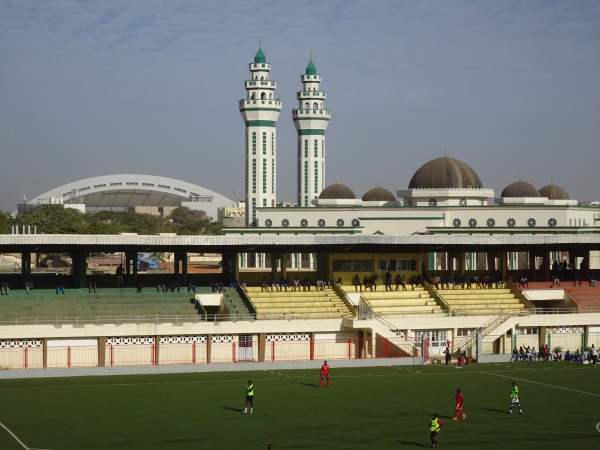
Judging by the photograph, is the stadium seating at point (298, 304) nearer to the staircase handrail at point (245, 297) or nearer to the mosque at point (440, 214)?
the staircase handrail at point (245, 297)

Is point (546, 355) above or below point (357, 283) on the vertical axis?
below

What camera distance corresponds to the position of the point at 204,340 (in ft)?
179

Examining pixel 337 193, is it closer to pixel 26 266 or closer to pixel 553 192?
pixel 553 192

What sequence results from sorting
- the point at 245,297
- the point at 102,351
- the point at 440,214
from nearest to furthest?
the point at 102,351 → the point at 245,297 → the point at 440,214

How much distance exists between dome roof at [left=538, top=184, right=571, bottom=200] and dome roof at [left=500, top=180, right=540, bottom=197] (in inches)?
385

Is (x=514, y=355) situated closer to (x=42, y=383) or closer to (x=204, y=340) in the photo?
(x=204, y=340)

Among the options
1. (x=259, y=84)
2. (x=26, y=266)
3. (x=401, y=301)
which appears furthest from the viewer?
(x=259, y=84)

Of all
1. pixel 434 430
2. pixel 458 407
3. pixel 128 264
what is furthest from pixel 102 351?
pixel 434 430

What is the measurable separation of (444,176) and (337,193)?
556 inches

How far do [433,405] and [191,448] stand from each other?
11309 millimetres

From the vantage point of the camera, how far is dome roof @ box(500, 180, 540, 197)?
126 meters

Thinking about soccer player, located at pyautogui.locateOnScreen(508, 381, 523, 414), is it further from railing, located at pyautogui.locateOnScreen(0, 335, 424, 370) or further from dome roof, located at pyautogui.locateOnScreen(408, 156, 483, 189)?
dome roof, located at pyautogui.locateOnScreen(408, 156, 483, 189)

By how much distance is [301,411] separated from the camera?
3869 cm

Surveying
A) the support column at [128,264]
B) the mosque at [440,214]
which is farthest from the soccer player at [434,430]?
the mosque at [440,214]
